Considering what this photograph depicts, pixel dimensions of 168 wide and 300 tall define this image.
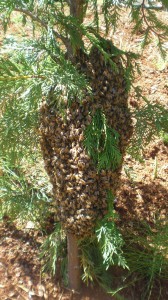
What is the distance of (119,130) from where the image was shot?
153cm

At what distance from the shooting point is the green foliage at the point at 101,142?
1.43 meters

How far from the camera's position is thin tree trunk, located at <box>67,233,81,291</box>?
184cm

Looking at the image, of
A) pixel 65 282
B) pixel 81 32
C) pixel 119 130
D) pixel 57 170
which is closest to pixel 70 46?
pixel 81 32

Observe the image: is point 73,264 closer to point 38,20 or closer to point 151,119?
point 151,119

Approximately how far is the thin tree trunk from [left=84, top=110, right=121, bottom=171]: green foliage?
449 mm

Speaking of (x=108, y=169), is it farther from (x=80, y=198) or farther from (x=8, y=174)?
(x=8, y=174)

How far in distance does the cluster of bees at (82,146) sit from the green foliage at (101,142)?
2 cm

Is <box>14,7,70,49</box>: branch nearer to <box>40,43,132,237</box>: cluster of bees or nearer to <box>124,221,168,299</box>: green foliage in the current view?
<box>40,43,132,237</box>: cluster of bees

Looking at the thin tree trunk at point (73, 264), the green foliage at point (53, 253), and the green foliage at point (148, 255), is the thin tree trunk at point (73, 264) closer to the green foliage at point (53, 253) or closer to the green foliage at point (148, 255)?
the green foliage at point (53, 253)

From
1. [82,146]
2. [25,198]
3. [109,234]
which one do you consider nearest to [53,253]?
[25,198]

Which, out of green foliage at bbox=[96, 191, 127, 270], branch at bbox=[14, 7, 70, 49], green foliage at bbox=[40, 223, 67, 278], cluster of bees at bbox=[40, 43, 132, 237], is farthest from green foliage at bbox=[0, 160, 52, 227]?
branch at bbox=[14, 7, 70, 49]

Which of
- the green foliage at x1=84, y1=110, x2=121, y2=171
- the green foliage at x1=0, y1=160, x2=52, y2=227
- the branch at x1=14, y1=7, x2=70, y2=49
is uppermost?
the branch at x1=14, y1=7, x2=70, y2=49

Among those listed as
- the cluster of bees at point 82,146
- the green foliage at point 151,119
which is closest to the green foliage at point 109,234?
the cluster of bees at point 82,146

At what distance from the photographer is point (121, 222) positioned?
227 cm
